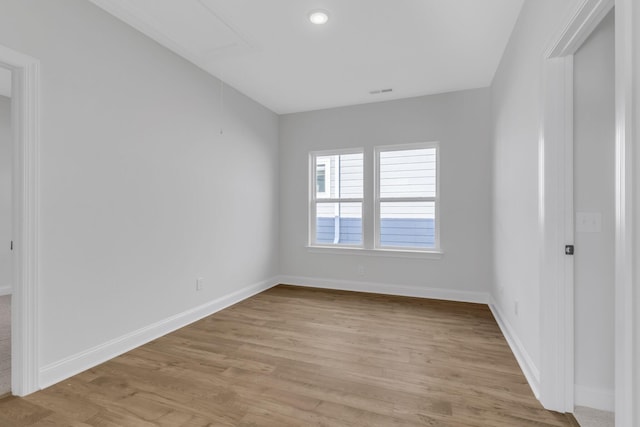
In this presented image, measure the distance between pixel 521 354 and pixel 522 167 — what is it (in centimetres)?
141

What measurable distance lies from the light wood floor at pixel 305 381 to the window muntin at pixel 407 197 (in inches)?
50.8

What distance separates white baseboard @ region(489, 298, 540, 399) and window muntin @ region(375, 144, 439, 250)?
131 cm

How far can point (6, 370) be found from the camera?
221 cm

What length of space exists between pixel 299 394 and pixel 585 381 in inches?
66.1

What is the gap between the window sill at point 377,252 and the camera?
408cm

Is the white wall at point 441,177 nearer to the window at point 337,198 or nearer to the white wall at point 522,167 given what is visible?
the window at point 337,198

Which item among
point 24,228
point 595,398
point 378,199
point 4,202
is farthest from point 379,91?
point 4,202

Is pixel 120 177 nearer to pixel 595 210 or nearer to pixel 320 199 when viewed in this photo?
pixel 320 199

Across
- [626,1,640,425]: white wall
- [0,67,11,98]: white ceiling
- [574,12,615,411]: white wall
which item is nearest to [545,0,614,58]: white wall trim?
[574,12,615,411]: white wall

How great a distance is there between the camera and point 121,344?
250 centimetres

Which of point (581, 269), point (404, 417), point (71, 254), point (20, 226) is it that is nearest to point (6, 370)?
point (71, 254)

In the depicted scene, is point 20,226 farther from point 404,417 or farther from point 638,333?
point 638,333

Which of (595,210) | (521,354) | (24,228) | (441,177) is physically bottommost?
(521,354)

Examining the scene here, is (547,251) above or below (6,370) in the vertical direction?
above
